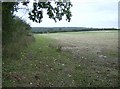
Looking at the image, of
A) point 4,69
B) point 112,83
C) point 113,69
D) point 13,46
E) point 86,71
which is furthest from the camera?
point 13,46

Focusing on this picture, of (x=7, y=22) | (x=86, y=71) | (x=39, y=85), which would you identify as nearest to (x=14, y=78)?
(x=39, y=85)

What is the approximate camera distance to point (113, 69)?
605 inches

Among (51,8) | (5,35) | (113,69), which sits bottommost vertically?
(113,69)

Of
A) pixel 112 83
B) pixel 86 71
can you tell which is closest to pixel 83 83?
pixel 112 83

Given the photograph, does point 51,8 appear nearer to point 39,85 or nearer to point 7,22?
point 7,22

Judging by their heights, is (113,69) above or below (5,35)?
below

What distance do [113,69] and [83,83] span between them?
12.4 ft

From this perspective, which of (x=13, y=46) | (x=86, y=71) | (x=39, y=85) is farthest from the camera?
(x=13, y=46)

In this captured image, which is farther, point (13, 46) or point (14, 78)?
point (13, 46)

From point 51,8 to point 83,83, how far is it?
7279 mm

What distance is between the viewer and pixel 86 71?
14375 millimetres

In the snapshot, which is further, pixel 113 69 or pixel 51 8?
pixel 51 8

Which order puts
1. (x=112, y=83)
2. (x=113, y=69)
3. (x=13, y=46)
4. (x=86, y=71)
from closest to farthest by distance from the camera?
(x=112, y=83) < (x=86, y=71) < (x=113, y=69) < (x=13, y=46)

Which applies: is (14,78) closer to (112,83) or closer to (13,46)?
(112,83)
